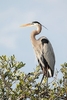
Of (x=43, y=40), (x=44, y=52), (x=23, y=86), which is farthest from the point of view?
(x=43, y=40)

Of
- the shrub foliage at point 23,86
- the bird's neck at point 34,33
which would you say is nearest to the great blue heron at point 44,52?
the bird's neck at point 34,33

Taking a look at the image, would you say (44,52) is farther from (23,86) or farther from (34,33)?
(23,86)

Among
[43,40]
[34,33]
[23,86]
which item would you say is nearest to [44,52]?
[43,40]

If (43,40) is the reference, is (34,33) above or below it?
above

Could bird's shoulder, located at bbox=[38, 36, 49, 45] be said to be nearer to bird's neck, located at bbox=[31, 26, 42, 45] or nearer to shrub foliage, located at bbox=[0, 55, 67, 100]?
bird's neck, located at bbox=[31, 26, 42, 45]

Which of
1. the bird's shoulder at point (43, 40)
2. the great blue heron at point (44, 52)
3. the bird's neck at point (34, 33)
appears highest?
the bird's neck at point (34, 33)

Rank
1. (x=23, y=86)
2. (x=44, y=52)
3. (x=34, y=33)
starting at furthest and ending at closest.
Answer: (x=34, y=33) < (x=44, y=52) < (x=23, y=86)

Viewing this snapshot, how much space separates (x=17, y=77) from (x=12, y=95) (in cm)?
67

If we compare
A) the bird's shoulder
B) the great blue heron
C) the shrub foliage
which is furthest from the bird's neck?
the shrub foliage

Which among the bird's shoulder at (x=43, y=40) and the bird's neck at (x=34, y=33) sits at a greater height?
the bird's neck at (x=34, y=33)

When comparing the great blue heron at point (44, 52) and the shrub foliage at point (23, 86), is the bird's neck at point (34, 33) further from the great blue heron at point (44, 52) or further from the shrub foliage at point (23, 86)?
the shrub foliage at point (23, 86)

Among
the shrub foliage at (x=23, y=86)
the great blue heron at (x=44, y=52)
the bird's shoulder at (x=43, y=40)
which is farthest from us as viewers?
the bird's shoulder at (x=43, y=40)

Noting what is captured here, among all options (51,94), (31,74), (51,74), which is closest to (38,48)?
(51,74)

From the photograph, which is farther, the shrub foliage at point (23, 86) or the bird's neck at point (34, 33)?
the bird's neck at point (34, 33)
